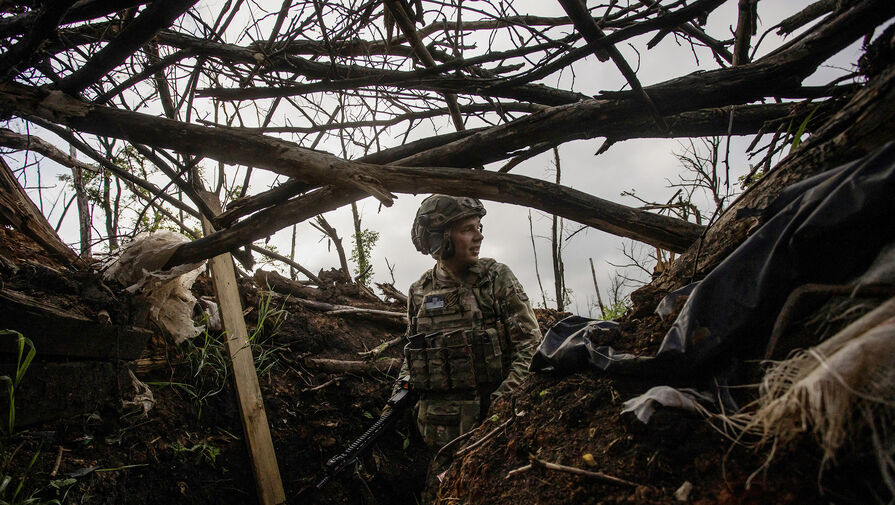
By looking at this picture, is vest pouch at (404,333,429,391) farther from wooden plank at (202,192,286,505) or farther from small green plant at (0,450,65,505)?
small green plant at (0,450,65,505)

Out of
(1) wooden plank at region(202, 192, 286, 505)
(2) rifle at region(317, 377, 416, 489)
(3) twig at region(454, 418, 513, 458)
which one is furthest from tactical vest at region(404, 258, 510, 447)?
(3) twig at region(454, 418, 513, 458)

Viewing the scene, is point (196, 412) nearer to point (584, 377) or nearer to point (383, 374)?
point (383, 374)

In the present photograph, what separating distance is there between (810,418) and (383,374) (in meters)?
3.95

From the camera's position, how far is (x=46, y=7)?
1.72 meters

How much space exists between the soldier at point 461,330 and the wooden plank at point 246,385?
4.01ft

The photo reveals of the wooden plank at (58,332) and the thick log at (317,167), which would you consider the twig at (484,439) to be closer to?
the thick log at (317,167)

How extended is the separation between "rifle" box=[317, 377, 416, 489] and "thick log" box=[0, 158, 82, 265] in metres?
2.57

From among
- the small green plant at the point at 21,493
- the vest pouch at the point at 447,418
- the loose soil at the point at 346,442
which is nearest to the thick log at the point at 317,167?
the loose soil at the point at 346,442

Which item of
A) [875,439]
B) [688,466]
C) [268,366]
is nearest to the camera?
[875,439]

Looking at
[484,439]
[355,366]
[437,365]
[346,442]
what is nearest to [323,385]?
[355,366]

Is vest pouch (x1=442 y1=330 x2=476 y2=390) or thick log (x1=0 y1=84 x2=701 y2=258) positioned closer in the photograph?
thick log (x1=0 y1=84 x2=701 y2=258)

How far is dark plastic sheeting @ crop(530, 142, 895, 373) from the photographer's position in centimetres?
97

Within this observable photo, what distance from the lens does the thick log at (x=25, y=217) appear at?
2.94 meters

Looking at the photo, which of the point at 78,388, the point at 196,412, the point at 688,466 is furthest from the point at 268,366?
the point at 688,466
